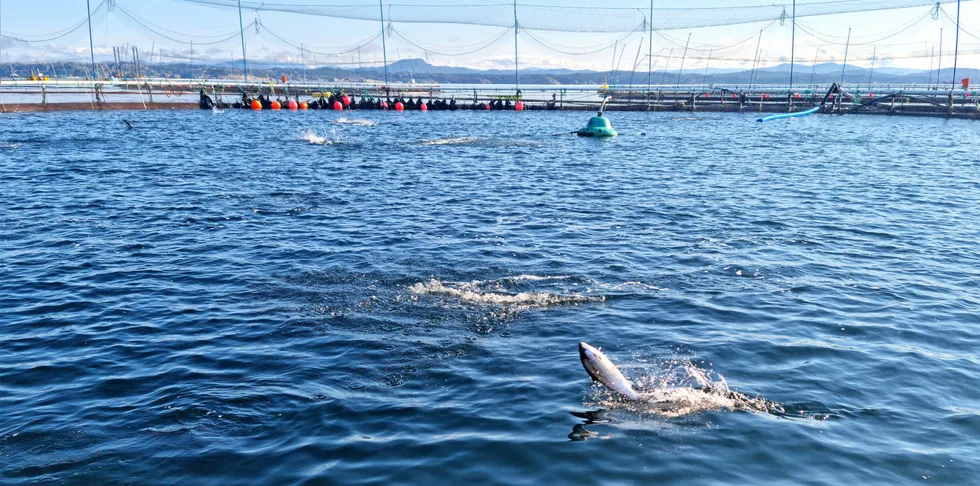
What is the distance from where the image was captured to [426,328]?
11.7 meters

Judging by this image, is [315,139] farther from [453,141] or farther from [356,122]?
[356,122]

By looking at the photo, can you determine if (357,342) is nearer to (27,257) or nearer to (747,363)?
(747,363)

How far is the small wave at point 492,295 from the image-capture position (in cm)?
1291

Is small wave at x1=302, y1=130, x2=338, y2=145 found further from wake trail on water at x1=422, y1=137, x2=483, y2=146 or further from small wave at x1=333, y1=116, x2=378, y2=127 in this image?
small wave at x1=333, y1=116, x2=378, y2=127

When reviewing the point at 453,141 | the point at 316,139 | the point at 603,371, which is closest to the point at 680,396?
the point at 603,371

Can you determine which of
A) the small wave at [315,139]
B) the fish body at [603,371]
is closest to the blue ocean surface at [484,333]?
the fish body at [603,371]

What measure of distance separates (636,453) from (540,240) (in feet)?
32.8

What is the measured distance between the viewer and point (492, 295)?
13211 millimetres

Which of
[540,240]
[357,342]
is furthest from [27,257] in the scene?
[540,240]

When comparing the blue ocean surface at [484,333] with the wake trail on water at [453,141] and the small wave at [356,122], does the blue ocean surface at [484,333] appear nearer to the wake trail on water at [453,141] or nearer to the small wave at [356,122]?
the wake trail on water at [453,141]

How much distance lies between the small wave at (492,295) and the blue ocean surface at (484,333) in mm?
60

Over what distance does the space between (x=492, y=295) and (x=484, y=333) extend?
177 cm

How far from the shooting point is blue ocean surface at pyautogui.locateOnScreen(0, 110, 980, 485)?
8031 mm

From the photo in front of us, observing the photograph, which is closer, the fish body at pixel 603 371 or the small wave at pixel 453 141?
the fish body at pixel 603 371
